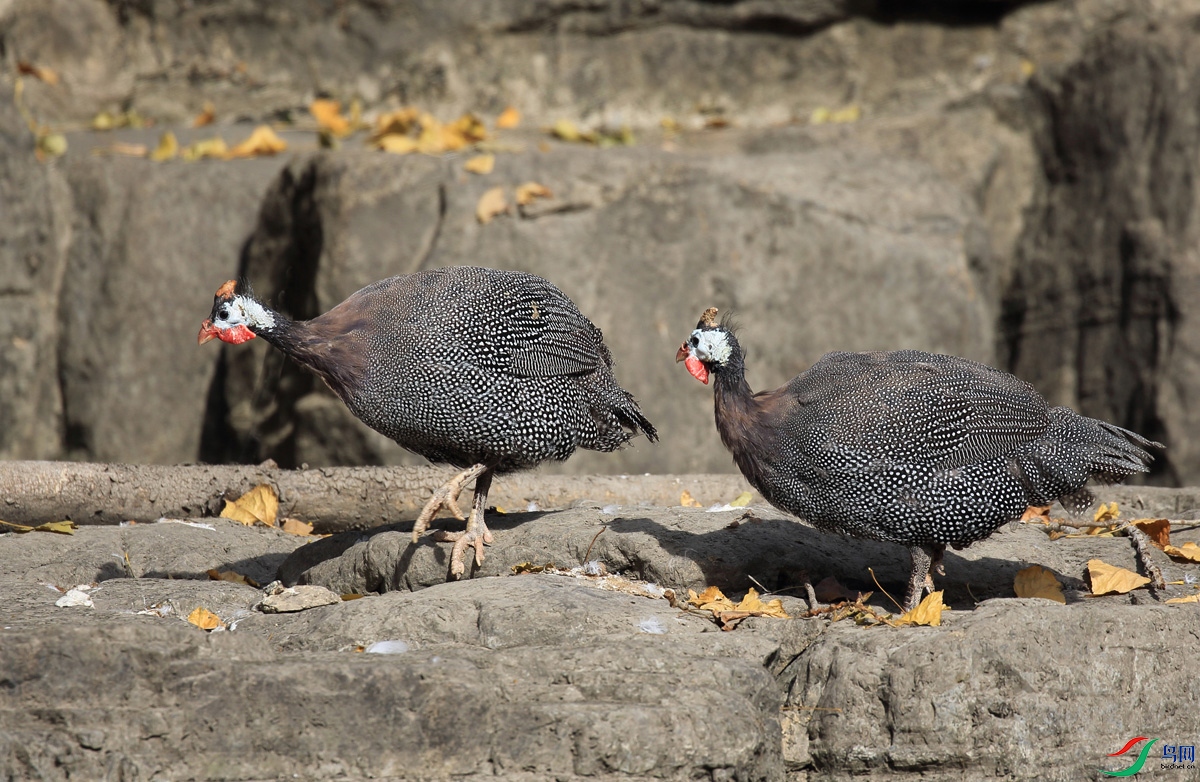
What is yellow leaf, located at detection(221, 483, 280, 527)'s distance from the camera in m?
6.57

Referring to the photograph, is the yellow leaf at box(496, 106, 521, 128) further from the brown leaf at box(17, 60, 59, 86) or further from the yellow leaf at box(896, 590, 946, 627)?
the yellow leaf at box(896, 590, 946, 627)

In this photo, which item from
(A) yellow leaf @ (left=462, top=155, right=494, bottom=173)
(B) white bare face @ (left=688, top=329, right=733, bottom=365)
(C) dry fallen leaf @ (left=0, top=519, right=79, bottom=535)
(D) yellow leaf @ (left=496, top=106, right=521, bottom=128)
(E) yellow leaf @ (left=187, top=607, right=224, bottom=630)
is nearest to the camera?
(E) yellow leaf @ (left=187, top=607, right=224, bottom=630)

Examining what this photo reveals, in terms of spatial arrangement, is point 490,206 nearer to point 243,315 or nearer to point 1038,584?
point 243,315

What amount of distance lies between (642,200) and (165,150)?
3263 millimetres

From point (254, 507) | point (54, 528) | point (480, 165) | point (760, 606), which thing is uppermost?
point (480, 165)

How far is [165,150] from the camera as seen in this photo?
888 cm

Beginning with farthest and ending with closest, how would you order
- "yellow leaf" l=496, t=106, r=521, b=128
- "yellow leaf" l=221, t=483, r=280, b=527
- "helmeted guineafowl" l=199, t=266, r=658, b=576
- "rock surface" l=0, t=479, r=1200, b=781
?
"yellow leaf" l=496, t=106, r=521, b=128, "yellow leaf" l=221, t=483, r=280, b=527, "helmeted guineafowl" l=199, t=266, r=658, b=576, "rock surface" l=0, t=479, r=1200, b=781

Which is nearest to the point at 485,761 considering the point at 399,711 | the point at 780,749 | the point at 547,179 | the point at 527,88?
the point at 399,711

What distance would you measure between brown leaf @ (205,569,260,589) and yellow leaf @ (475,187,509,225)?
118 inches

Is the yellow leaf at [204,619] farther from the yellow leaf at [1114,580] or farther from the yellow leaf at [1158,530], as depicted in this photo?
the yellow leaf at [1158,530]

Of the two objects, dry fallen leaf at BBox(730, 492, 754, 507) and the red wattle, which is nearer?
the red wattle

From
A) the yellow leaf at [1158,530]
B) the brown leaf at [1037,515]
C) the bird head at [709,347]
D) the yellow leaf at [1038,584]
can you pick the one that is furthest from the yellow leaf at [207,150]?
the yellow leaf at [1158,530]

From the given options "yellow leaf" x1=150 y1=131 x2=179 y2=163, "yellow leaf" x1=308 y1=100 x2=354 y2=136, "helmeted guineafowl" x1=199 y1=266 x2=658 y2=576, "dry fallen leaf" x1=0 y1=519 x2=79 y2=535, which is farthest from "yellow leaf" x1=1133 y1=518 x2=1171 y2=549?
"yellow leaf" x1=150 y1=131 x2=179 y2=163

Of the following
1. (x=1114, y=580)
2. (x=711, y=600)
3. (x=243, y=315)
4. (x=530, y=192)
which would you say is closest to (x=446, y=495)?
(x=243, y=315)
